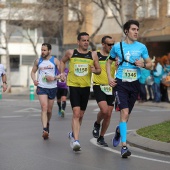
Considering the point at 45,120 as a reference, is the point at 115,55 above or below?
above

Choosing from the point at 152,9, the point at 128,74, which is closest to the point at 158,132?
the point at 128,74

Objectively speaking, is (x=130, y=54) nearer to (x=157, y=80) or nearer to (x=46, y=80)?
(x=46, y=80)

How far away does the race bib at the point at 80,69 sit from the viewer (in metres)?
10.8

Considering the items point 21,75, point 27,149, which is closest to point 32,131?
point 27,149

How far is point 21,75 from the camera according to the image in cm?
4972

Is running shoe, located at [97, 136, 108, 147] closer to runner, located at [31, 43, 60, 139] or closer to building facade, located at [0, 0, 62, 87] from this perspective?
runner, located at [31, 43, 60, 139]

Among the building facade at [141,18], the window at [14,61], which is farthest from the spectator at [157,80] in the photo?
the window at [14,61]

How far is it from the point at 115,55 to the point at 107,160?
5.78ft

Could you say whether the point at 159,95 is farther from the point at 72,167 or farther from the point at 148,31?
the point at 72,167

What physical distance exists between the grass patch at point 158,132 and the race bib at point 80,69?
1833 millimetres

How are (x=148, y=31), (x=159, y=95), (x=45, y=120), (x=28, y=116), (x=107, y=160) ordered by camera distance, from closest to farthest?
(x=107, y=160) → (x=45, y=120) → (x=28, y=116) → (x=159, y=95) → (x=148, y=31)

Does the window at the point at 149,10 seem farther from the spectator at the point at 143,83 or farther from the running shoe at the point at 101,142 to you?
the running shoe at the point at 101,142

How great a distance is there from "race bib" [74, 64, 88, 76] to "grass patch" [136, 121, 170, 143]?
72.2 inches

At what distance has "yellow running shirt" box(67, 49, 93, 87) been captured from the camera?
35.5ft
